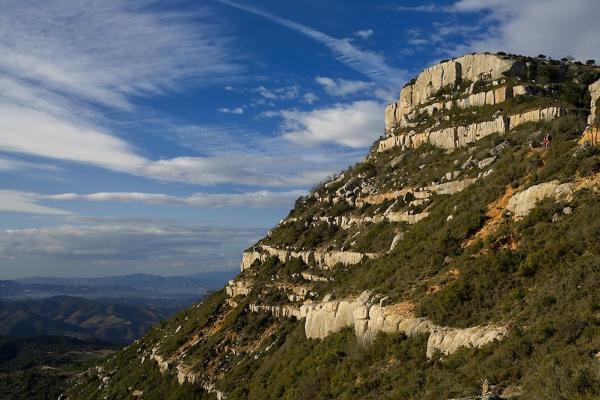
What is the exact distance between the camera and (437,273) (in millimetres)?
36875

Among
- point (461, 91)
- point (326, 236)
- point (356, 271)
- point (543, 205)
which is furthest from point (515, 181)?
point (461, 91)

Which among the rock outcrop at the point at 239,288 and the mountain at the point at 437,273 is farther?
the rock outcrop at the point at 239,288

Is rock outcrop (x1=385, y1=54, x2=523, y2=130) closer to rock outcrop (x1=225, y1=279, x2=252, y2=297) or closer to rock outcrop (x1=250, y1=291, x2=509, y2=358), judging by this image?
rock outcrop (x1=225, y1=279, x2=252, y2=297)

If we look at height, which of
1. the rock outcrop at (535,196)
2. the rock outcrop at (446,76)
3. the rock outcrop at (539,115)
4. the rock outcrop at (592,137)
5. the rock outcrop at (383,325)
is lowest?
the rock outcrop at (383,325)

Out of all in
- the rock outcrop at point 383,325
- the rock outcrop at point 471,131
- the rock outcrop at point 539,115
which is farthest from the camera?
the rock outcrop at point 471,131

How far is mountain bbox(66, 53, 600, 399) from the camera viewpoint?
2384cm

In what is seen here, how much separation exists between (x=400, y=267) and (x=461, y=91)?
5902 centimetres

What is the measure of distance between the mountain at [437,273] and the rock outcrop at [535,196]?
10cm

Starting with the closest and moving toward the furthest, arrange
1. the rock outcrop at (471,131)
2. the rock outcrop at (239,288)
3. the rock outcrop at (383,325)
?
the rock outcrop at (383,325) < the rock outcrop at (471,131) < the rock outcrop at (239,288)

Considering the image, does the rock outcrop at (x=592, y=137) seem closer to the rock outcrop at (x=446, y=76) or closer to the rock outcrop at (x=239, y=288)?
the rock outcrop at (x=446, y=76)

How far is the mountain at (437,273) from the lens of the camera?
78.2ft

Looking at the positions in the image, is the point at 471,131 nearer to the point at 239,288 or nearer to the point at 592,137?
the point at 592,137

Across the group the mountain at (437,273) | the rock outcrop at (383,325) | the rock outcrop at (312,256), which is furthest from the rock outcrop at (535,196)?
the rock outcrop at (312,256)

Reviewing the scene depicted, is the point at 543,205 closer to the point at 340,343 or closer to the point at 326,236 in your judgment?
the point at 340,343
